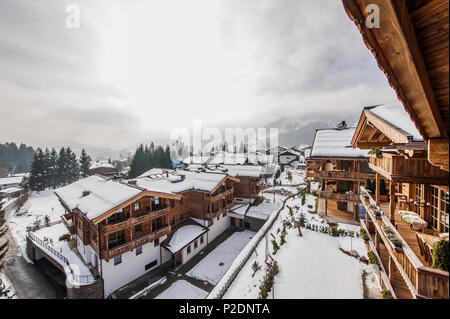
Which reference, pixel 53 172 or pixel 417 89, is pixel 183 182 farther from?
pixel 53 172

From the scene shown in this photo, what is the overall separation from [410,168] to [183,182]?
73.1ft

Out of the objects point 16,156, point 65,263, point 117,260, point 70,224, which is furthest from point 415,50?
point 16,156

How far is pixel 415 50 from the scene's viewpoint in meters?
2.34

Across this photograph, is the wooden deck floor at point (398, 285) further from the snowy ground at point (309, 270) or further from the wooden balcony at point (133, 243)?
the wooden balcony at point (133, 243)

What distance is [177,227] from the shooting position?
2142cm

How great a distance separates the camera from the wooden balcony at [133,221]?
14211mm

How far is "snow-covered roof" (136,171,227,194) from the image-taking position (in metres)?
21.9

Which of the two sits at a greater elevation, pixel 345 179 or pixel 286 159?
pixel 286 159

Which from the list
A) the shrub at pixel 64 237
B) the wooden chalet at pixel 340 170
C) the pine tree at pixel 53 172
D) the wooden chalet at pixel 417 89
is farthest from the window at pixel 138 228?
the pine tree at pixel 53 172

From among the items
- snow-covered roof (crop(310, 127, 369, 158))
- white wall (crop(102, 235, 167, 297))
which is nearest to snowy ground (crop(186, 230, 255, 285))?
white wall (crop(102, 235, 167, 297))

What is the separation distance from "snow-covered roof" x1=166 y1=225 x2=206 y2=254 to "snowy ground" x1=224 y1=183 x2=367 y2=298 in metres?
9.01
